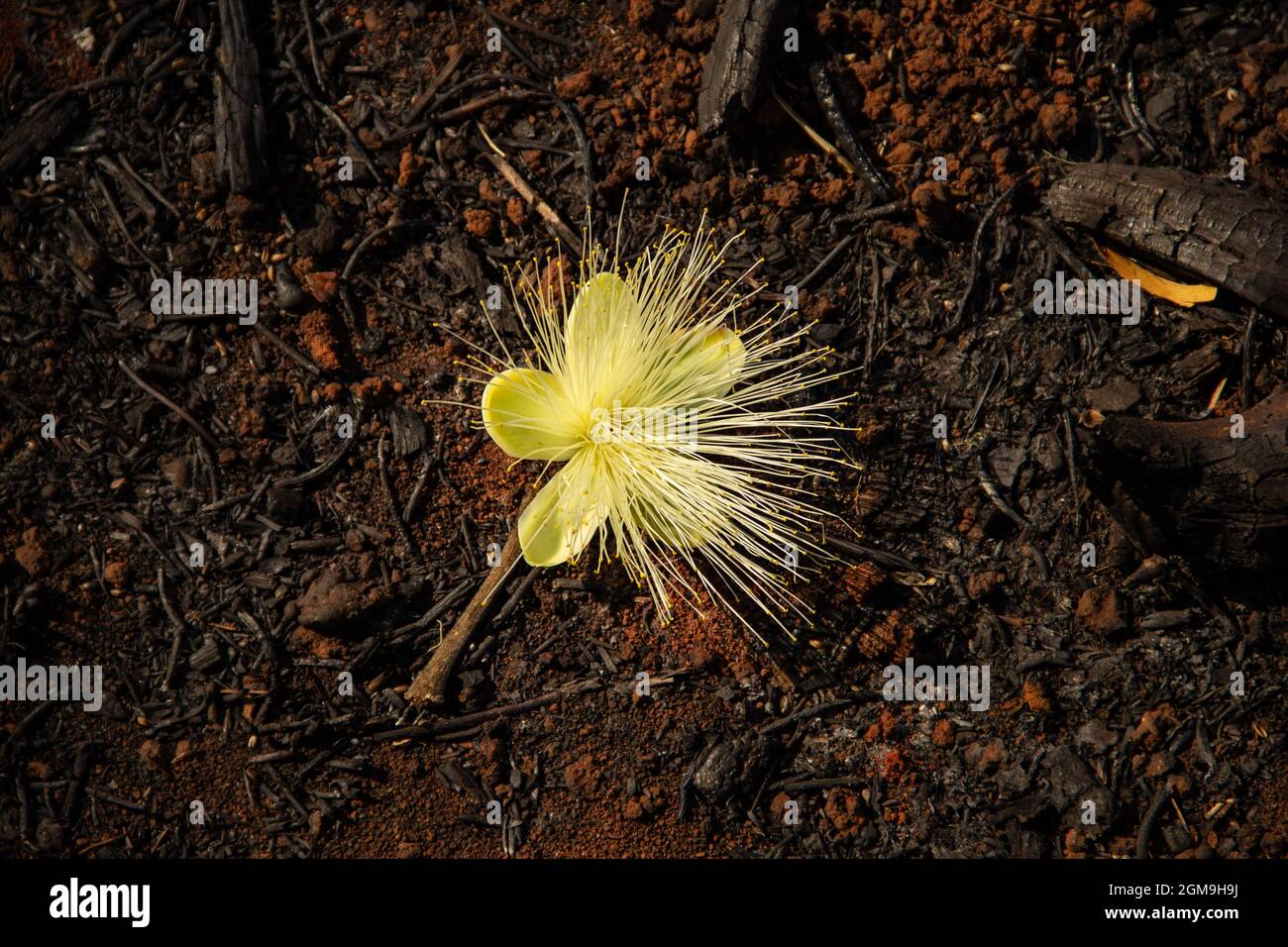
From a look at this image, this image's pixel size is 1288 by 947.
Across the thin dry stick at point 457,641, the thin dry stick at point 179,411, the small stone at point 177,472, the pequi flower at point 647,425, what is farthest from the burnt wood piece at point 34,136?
the thin dry stick at point 457,641

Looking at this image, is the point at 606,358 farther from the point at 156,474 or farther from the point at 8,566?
the point at 8,566

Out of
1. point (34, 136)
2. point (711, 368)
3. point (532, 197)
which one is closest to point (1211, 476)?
point (711, 368)

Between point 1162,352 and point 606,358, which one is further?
point 1162,352

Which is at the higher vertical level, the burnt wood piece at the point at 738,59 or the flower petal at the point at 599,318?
the burnt wood piece at the point at 738,59

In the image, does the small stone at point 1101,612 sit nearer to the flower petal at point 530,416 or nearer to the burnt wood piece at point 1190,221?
the burnt wood piece at point 1190,221

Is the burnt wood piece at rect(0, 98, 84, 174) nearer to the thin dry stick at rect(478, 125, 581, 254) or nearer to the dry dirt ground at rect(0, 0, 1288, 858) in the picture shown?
the dry dirt ground at rect(0, 0, 1288, 858)

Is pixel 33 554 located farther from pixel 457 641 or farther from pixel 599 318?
pixel 599 318
